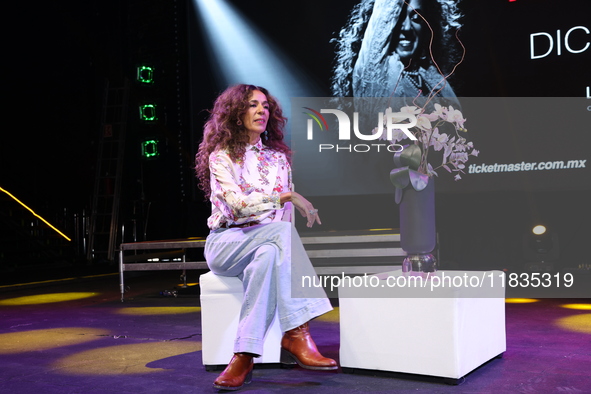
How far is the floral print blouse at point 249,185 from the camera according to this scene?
204 cm

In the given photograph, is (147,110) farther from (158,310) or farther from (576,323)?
(576,323)

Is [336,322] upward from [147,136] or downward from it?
downward

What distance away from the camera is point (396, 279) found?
6.57 feet

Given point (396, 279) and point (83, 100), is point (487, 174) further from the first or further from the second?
point (83, 100)

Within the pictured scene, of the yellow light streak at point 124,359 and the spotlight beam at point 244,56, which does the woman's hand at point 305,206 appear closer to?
the yellow light streak at point 124,359

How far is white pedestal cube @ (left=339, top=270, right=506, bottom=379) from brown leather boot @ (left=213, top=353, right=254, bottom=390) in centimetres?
36

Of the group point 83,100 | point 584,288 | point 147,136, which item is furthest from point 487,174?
point 83,100

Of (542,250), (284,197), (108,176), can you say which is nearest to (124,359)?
(284,197)

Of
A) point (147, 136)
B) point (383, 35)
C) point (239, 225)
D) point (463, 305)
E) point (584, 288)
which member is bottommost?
point (584, 288)

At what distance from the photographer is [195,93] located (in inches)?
244

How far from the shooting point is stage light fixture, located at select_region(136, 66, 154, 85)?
23.7 ft

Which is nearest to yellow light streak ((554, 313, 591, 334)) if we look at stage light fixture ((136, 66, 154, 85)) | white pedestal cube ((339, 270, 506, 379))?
white pedestal cube ((339, 270, 506, 379))

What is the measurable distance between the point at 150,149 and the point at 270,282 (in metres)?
5.95

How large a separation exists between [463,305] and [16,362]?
1788 millimetres
